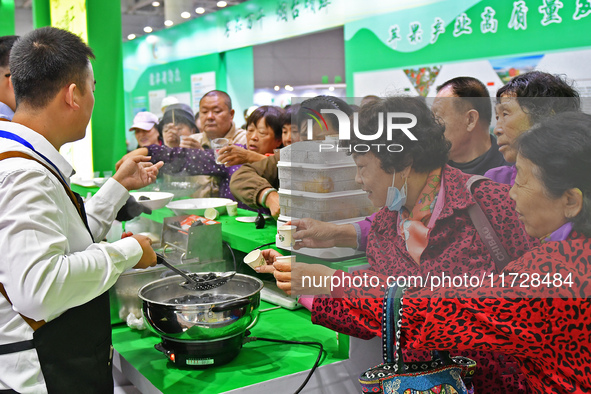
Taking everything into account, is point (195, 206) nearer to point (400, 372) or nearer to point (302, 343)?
point (302, 343)

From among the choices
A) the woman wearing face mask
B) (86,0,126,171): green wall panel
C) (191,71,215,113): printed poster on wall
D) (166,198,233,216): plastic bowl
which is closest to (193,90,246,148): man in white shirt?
(86,0,126,171): green wall panel

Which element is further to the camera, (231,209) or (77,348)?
(231,209)

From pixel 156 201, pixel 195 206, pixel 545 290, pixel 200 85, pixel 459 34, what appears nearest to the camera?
pixel 545 290

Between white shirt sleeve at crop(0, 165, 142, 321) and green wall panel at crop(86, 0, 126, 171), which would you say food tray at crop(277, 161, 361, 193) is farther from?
green wall panel at crop(86, 0, 126, 171)

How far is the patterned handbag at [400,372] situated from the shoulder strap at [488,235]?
0.22 meters

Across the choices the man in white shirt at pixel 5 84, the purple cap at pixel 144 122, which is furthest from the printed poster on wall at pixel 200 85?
the man in white shirt at pixel 5 84

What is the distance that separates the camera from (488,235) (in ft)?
3.85

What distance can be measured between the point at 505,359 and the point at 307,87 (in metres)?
7.76

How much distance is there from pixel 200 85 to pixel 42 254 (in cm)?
901

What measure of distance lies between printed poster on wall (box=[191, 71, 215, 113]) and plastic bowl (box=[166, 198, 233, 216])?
690cm

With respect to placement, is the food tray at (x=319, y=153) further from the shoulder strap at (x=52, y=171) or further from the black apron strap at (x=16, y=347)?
the black apron strap at (x=16, y=347)

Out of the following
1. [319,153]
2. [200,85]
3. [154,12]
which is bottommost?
[319,153]

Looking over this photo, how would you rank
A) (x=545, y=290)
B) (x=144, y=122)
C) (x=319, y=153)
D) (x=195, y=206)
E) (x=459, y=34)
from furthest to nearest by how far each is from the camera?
(x=144, y=122) < (x=459, y=34) < (x=195, y=206) < (x=319, y=153) < (x=545, y=290)

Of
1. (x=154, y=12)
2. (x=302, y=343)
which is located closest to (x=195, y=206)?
(x=302, y=343)
